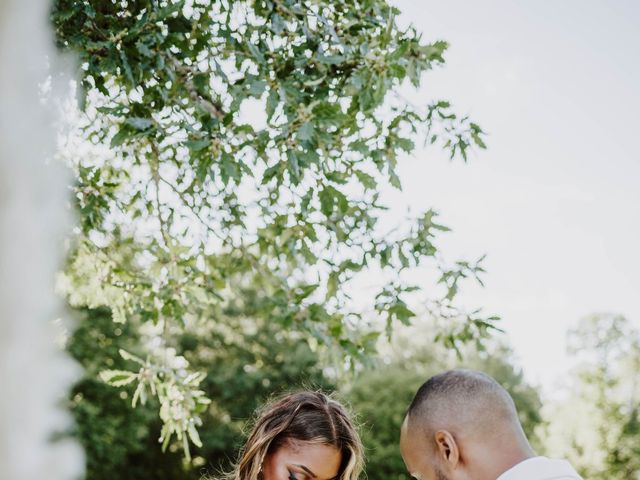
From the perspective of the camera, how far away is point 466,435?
274 centimetres

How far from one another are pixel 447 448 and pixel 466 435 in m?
0.09

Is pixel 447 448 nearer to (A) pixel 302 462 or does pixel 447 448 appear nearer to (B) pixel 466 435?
(B) pixel 466 435

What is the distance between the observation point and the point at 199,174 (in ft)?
12.1

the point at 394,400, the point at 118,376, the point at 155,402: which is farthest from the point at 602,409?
the point at 118,376

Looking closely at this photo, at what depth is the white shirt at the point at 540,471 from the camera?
2.48 meters

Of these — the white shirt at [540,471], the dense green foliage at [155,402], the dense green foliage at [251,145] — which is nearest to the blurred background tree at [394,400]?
the dense green foliage at [155,402]

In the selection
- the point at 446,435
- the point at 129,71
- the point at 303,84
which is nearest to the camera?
the point at 446,435

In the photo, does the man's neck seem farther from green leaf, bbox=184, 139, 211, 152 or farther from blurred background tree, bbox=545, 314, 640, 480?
blurred background tree, bbox=545, 314, 640, 480

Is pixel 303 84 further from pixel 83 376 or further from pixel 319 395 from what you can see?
pixel 83 376

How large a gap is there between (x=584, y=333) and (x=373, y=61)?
80.8ft

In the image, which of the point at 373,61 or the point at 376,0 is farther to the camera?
the point at 376,0

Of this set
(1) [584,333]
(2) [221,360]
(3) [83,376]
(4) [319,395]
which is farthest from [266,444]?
(1) [584,333]

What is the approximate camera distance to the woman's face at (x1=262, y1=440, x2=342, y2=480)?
3.56 metres

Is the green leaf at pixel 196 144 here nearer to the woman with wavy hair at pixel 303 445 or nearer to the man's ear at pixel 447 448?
the woman with wavy hair at pixel 303 445
